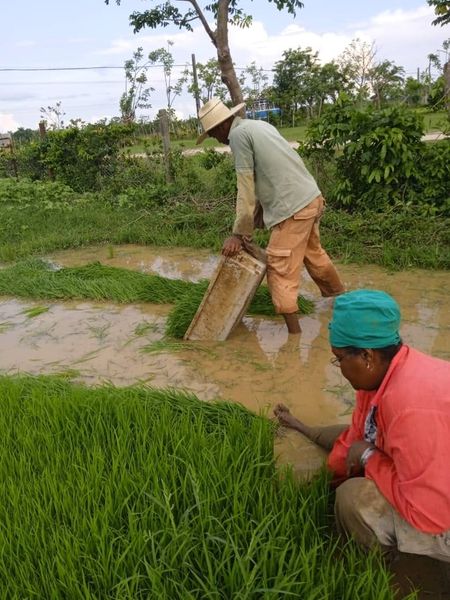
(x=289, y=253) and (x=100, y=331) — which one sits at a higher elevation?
(x=289, y=253)

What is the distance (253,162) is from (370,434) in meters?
2.19

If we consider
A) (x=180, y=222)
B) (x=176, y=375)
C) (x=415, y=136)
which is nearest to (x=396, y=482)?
(x=176, y=375)

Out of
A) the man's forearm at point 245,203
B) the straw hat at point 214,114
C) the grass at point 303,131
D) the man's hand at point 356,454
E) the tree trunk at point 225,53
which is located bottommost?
the man's hand at point 356,454

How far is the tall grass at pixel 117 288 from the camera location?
4.02 meters

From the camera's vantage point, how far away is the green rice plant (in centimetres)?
468

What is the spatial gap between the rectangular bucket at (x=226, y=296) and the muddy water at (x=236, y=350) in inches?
5.3

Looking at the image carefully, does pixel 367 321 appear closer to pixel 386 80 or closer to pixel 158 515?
pixel 158 515

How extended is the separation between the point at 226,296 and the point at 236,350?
39 centimetres

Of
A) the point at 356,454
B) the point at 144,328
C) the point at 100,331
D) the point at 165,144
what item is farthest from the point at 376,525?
the point at 165,144

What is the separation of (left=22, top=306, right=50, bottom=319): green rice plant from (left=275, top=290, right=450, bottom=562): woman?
11.9 ft

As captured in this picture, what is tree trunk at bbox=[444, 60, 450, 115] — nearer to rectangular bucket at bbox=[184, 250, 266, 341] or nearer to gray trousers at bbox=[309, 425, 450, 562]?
rectangular bucket at bbox=[184, 250, 266, 341]

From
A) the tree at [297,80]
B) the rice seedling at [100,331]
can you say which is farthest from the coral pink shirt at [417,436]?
the tree at [297,80]

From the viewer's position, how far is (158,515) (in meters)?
1.81

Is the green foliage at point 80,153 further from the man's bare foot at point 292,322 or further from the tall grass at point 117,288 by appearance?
the man's bare foot at point 292,322
